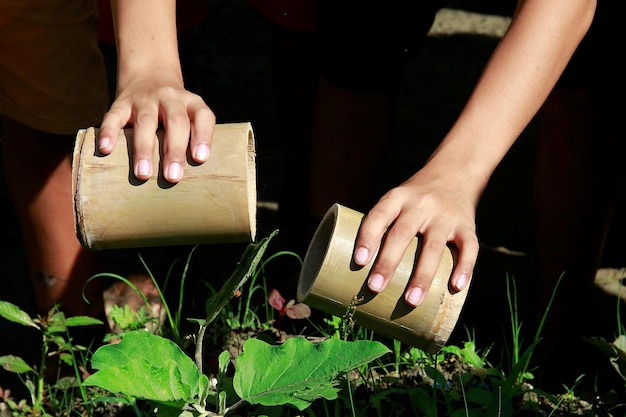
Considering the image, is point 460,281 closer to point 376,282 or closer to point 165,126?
point 376,282

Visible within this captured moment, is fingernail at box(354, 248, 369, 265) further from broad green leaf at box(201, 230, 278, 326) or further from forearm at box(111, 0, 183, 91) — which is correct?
forearm at box(111, 0, 183, 91)

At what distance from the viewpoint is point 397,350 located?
2.02 m

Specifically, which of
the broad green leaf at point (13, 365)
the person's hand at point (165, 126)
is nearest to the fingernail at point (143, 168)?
the person's hand at point (165, 126)

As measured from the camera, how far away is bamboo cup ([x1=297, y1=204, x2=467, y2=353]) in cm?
156

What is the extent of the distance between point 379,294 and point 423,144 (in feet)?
7.35

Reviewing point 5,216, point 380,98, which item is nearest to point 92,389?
point 380,98

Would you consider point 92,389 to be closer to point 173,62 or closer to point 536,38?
point 173,62

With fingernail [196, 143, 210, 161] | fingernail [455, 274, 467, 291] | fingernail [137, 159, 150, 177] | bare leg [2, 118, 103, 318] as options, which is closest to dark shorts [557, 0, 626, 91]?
fingernail [455, 274, 467, 291]

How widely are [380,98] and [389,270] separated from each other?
0.93m

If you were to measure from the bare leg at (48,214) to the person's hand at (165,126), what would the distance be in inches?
26.6

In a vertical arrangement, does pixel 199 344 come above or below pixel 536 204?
above

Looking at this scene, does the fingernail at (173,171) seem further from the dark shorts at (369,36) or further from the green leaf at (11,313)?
the dark shorts at (369,36)

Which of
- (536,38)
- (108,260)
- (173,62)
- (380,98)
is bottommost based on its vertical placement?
(108,260)

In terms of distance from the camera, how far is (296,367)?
1.31 meters
